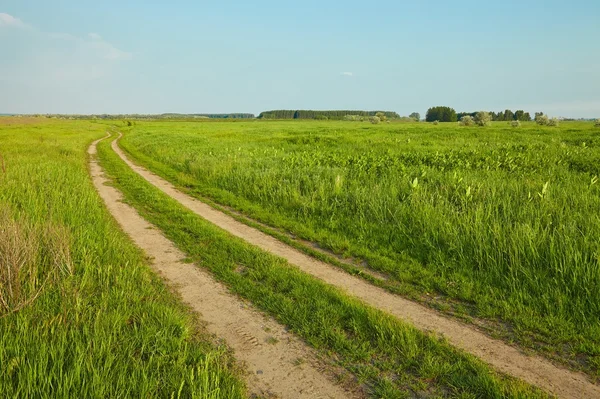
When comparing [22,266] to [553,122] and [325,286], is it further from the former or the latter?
[553,122]

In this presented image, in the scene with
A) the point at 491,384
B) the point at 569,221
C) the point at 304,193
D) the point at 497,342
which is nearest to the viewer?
the point at 491,384

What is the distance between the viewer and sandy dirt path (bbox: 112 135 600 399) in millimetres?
3859

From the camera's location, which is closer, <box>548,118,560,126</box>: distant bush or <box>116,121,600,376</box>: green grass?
<box>116,121,600,376</box>: green grass

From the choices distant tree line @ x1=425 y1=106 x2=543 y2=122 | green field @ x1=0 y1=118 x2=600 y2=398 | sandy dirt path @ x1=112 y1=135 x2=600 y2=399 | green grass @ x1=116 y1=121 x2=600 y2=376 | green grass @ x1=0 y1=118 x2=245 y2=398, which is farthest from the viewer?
distant tree line @ x1=425 y1=106 x2=543 y2=122

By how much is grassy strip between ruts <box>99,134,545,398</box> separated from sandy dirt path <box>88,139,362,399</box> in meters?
0.22

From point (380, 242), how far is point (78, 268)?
5.96 meters

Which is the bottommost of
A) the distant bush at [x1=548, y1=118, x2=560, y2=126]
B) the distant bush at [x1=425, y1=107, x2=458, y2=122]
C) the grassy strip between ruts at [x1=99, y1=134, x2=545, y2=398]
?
the grassy strip between ruts at [x1=99, y1=134, x2=545, y2=398]

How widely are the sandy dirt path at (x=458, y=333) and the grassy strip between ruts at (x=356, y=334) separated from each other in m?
0.24

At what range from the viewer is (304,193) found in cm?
1208

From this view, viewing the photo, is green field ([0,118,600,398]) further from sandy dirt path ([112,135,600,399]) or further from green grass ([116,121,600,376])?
sandy dirt path ([112,135,600,399])

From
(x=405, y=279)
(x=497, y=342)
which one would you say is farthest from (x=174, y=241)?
(x=497, y=342)

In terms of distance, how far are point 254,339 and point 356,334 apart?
1.32m

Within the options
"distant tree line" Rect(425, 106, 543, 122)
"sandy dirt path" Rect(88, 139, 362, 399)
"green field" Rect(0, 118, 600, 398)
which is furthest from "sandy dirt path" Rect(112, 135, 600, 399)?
"distant tree line" Rect(425, 106, 543, 122)

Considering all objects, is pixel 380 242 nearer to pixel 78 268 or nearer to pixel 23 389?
pixel 78 268
